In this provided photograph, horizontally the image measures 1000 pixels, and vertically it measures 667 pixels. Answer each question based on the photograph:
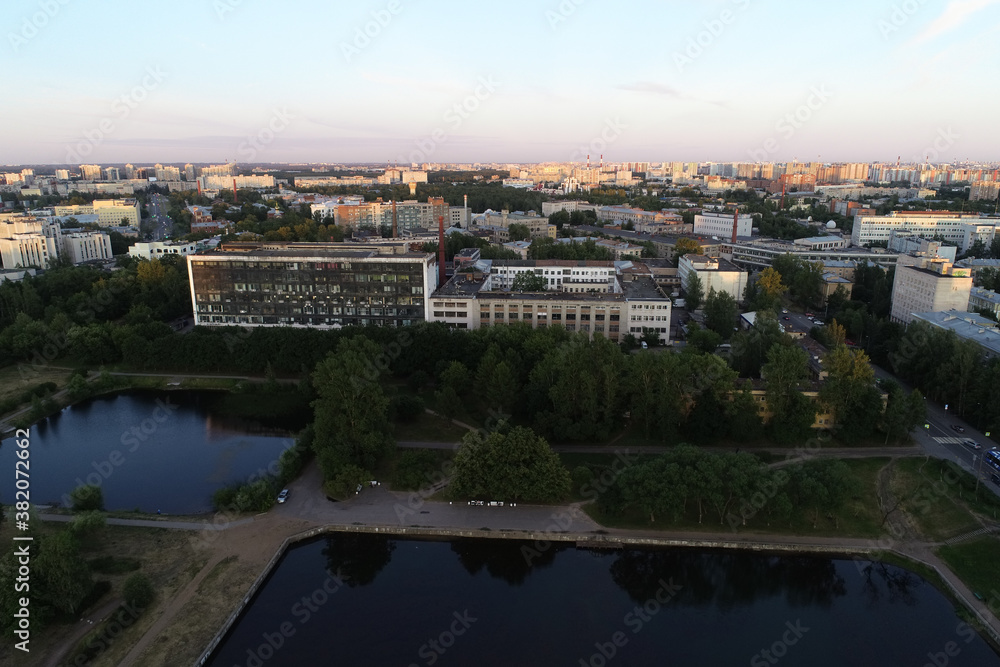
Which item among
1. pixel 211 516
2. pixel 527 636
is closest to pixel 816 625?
pixel 527 636

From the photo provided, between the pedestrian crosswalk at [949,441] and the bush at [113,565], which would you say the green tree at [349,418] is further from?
the pedestrian crosswalk at [949,441]

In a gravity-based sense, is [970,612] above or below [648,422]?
below

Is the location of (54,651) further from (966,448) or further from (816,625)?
(966,448)

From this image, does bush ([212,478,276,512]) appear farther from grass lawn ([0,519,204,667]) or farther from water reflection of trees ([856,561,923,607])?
water reflection of trees ([856,561,923,607])

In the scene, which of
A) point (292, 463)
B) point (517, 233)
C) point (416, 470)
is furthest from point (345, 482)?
point (517, 233)

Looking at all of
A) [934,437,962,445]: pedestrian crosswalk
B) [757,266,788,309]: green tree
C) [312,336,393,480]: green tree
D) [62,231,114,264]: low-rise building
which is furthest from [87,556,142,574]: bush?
[62,231,114,264]: low-rise building
